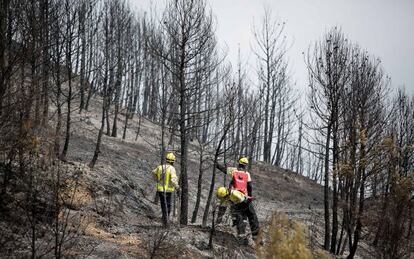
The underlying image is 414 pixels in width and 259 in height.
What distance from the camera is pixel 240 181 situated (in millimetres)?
9711

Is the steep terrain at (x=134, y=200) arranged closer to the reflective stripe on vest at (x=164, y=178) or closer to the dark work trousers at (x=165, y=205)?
the dark work trousers at (x=165, y=205)

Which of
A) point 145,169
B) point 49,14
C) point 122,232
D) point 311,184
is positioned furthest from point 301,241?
point 311,184

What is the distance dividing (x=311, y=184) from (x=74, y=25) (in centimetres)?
2498

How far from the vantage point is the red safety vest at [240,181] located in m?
9.68

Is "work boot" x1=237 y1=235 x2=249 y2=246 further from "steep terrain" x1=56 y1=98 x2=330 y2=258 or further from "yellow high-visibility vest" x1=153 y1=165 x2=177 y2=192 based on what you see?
"yellow high-visibility vest" x1=153 y1=165 x2=177 y2=192

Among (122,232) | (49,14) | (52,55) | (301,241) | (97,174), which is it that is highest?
(49,14)

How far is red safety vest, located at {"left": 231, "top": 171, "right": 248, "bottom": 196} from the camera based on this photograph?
968 centimetres

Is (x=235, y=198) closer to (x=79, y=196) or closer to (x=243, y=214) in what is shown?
(x=243, y=214)

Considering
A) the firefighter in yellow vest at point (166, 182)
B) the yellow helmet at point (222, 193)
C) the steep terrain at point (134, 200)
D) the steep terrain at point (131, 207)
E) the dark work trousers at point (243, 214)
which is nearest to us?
the steep terrain at point (131, 207)

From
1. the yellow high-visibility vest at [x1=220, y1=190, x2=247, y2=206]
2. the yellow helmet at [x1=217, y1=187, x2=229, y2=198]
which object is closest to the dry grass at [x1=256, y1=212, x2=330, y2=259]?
the yellow helmet at [x1=217, y1=187, x2=229, y2=198]

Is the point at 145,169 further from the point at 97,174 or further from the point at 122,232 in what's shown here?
the point at 122,232

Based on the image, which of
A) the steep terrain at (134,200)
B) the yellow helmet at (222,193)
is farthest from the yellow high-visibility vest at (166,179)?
the yellow helmet at (222,193)

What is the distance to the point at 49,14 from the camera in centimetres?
1135

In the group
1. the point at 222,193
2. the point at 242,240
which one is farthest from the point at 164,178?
the point at 242,240
